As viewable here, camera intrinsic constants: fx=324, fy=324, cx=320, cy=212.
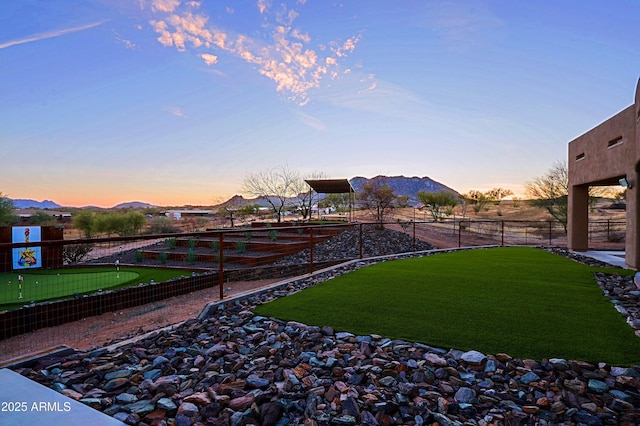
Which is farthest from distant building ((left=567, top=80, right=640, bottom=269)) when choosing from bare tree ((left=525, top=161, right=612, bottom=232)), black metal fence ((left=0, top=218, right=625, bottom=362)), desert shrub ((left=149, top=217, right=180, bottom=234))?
desert shrub ((left=149, top=217, right=180, bottom=234))

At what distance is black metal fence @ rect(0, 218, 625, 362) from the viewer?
5051 mm

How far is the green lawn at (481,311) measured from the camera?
281 centimetres

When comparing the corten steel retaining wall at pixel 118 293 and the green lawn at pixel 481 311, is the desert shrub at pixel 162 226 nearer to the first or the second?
the corten steel retaining wall at pixel 118 293

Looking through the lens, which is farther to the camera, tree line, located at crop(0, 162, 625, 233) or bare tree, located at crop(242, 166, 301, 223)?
bare tree, located at crop(242, 166, 301, 223)

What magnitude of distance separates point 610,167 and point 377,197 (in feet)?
31.1

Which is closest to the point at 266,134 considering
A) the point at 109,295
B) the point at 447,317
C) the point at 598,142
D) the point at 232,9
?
the point at 232,9

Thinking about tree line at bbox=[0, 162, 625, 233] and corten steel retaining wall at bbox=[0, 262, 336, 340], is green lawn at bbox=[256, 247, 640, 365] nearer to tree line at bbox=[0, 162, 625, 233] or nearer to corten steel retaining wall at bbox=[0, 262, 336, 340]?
corten steel retaining wall at bbox=[0, 262, 336, 340]

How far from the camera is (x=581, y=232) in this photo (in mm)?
10266

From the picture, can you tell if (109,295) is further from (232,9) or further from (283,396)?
Answer: (232,9)

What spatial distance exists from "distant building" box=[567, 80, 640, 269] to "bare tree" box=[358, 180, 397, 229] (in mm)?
7494

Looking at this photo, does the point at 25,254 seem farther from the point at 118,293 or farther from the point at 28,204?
the point at 28,204

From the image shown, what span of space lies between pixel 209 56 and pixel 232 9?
165 cm

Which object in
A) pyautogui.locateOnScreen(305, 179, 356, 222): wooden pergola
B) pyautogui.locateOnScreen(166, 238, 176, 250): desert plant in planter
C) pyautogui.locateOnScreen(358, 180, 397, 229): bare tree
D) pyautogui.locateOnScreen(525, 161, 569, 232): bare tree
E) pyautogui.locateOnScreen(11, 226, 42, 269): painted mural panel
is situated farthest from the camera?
pyautogui.locateOnScreen(525, 161, 569, 232): bare tree

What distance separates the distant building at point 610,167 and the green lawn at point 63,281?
1093cm
